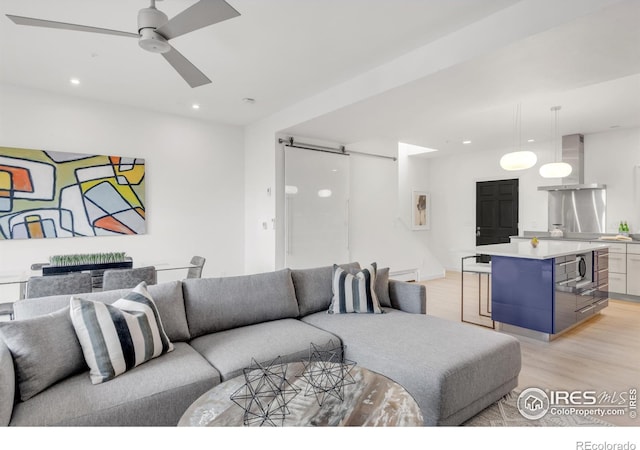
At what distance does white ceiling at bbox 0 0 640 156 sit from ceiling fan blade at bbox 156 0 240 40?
55 cm

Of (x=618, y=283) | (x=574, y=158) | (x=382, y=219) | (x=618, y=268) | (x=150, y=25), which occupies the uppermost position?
(x=150, y=25)

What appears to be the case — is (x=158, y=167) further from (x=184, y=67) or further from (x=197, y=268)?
(x=184, y=67)

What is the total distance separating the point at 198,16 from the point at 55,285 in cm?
220

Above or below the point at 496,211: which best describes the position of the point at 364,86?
above

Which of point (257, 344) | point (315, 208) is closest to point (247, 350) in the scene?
point (257, 344)

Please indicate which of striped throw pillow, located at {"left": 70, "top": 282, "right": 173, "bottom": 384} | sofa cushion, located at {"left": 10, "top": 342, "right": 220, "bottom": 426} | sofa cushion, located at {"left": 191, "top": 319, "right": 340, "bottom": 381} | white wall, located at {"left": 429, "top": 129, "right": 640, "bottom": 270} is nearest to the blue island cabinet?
white wall, located at {"left": 429, "top": 129, "right": 640, "bottom": 270}

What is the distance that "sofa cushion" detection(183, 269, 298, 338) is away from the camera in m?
2.45

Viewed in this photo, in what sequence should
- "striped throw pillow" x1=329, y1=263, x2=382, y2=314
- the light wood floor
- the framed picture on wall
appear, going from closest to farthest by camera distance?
the light wood floor, "striped throw pillow" x1=329, y1=263, x2=382, y2=314, the framed picture on wall

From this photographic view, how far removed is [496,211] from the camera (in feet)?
23.2

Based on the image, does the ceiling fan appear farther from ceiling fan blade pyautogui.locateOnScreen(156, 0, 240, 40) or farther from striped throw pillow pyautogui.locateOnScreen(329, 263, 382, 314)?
striped throw pillow pyautogui.locateOnScreen(329, 263, 382, 314)

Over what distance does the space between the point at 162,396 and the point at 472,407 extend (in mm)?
1647

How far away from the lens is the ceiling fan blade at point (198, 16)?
1.85 metres

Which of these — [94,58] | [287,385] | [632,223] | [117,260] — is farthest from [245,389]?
[632,223]

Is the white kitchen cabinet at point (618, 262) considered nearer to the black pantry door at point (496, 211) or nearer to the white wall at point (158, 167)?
the black pantry door at point (496, 211)
